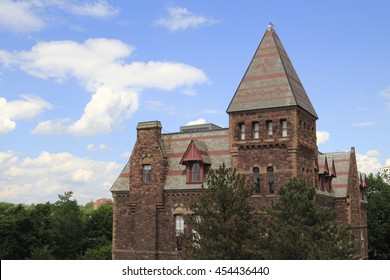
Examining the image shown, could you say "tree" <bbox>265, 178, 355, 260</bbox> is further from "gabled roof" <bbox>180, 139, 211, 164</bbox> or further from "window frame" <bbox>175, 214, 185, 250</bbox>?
"window frame" <bbox>175, 214, 185, 250</bbox>

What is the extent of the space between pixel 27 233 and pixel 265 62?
34548 mm

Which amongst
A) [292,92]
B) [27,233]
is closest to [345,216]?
[292,92]

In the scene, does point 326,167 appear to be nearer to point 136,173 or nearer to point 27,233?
point 136,173

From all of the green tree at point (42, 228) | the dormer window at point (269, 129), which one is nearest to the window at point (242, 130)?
the dormer window at point (269, 129)

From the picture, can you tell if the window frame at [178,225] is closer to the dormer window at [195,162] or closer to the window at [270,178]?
the dormer window at [195,162]

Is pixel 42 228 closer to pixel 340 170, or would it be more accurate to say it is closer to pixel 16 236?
pixel 16 236

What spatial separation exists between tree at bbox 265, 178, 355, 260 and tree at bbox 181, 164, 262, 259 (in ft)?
4.12

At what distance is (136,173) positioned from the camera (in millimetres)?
42781

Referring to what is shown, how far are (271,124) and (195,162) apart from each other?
6974 millimetres

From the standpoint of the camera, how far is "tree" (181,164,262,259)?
2862 cm

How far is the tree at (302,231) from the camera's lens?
89.6 ft

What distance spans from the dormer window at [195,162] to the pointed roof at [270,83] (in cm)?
Answer: 415

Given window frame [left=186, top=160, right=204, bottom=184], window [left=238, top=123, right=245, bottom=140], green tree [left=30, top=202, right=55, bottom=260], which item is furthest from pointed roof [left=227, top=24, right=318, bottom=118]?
green tree [left=30, top=202, right=55, bottom=260]

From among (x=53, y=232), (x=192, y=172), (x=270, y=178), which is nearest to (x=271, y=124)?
(x=270, y=178)
